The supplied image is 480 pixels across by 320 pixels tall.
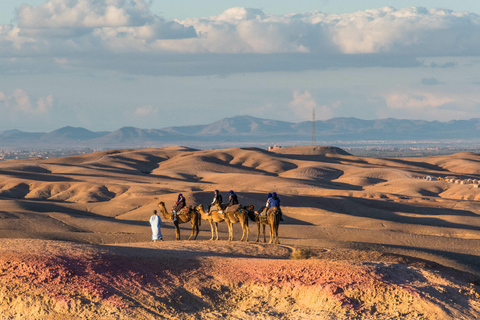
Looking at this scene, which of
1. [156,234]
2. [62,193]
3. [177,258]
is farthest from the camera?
[62,193]

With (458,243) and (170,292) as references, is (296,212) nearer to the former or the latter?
(458,243)

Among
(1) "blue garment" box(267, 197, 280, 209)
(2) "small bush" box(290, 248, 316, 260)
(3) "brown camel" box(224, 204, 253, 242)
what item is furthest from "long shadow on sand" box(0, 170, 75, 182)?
(2) "small bush" box(290, 248, 316, 260)

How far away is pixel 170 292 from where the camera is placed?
17047mm

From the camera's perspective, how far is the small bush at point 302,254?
A: 69.6 ft

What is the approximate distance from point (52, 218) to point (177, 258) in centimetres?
2097

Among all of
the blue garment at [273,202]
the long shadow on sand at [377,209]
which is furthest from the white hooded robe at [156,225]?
the long shadow on sand at [377,209]

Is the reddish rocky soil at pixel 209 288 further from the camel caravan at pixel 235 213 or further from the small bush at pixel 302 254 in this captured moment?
the camel caravan at pixel 235 213

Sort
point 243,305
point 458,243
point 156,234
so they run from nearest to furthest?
point 243,305 → point 156,234 → point 458,243

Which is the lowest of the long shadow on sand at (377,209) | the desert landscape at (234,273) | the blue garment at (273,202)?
the long shadow on sand at (377,209)

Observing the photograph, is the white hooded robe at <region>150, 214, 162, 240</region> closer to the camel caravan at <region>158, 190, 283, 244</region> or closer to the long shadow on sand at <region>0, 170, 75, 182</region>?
the camel caravan at <region>158, 190, 283, 244</region>

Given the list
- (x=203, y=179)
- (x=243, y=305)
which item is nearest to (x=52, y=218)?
(x=243, y=305)

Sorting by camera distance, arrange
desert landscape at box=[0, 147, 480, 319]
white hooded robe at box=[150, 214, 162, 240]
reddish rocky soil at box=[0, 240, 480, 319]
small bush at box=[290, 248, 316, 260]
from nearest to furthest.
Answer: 1. reddish rocky soil at box=[0, 240, 480, 319]
2. desert landscape at box=[0, 147, 480, 319]
3. small bush at box=[290, 248, 316, 260]
4. white hooded robe at box=[150, 214, 162, 240]

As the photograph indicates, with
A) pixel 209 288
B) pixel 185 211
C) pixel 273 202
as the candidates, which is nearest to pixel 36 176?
pixel 185 211

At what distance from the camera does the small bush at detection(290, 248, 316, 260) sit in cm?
2120
